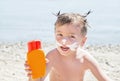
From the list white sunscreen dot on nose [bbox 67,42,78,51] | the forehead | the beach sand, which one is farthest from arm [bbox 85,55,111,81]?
the beach sand

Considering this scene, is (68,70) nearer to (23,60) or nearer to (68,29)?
(68,29)

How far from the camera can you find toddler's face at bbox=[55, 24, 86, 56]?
3.29 meters

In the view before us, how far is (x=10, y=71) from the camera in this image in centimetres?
624

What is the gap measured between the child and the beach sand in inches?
86.3

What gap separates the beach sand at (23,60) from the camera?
19.7ft

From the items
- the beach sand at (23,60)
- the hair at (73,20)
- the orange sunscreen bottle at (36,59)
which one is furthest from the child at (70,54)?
the beach sand at (23,60)

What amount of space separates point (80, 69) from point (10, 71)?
2.76 meters

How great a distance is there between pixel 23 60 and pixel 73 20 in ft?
11.8

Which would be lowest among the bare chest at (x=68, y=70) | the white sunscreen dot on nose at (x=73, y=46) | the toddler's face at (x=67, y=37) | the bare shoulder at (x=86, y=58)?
the bare chest at (x=68, y=70)

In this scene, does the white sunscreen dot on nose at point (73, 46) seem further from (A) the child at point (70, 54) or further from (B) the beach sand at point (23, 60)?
(B) the beach sand at point (23, 60)

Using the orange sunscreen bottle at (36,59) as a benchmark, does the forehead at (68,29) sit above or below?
above

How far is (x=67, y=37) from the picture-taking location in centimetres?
330

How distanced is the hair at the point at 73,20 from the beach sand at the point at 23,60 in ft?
8.02

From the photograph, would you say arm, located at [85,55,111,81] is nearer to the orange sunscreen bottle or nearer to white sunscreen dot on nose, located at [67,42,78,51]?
white sunscreen dot on nose, located at [67,42,78,51]
